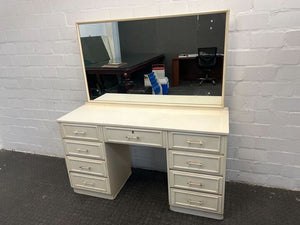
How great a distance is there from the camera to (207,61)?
1.68m

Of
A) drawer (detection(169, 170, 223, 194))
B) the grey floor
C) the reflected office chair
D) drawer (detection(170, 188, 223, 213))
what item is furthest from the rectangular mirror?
the grey floor

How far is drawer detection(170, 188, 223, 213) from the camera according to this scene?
1559mm

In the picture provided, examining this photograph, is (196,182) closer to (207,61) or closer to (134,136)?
(134,136)

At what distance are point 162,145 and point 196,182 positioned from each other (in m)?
0.35

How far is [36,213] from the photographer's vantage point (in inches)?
70.6

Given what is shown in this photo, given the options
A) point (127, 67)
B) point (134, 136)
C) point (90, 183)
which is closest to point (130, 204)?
point (90, 183)

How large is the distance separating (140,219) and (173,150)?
60 centimetres

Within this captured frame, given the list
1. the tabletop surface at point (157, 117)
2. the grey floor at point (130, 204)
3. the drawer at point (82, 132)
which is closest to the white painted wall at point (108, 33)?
the tabletop surface at point (157, 117)

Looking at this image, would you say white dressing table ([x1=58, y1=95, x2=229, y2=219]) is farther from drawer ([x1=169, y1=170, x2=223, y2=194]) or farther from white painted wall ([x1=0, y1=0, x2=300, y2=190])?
white painted wall ([x1=0, y1=0, x2=300, y2=190])

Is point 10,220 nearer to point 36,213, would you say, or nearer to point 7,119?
point 36,213

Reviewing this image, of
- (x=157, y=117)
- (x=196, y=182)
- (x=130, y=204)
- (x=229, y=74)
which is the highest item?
(x=229, y=74)

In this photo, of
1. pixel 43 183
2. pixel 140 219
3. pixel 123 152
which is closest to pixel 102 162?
pixel 123 152

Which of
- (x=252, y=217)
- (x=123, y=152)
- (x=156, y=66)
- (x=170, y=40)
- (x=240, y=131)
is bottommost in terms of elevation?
(x=252, y=217)

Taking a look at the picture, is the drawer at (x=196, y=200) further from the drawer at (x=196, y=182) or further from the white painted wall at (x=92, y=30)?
the white painted wall at (x=92, y=30)
